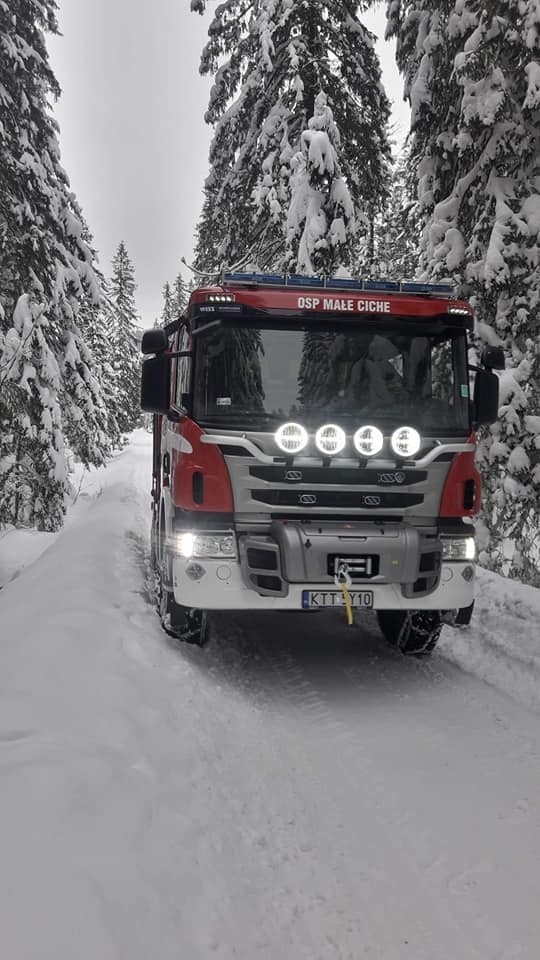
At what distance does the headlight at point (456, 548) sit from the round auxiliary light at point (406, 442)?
80cm

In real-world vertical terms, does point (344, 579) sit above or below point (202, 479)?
below

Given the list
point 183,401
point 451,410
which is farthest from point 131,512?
point 451,410

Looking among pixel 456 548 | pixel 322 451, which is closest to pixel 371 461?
pixel 322 451

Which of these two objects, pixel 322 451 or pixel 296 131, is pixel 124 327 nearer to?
pixel 296 131

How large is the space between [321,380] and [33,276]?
918 cm

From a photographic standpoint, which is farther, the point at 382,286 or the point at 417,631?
the point at 417,631

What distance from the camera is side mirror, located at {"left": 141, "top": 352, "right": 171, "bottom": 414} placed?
19.3ft

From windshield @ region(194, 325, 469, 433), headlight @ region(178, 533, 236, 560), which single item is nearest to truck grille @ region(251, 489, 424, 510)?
headlight @ region(178, 533, 236, 560)

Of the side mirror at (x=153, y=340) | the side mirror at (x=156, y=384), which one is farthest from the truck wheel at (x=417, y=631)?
the side mirror at (x=153, y=340)

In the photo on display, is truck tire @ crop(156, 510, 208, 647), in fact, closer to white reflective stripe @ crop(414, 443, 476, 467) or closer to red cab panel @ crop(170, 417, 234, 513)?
red cab panel @ crop(170, 417, 234, 513)

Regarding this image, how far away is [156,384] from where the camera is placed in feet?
19.6

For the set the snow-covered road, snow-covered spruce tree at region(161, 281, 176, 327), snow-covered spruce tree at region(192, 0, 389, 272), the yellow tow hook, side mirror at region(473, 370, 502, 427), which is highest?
snow-covered spruce tree at region(161, 281, 176, 327)

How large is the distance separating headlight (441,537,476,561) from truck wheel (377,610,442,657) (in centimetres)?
61

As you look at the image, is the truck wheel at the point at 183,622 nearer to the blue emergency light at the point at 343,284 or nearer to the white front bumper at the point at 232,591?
the white front bumper at the point at 232,591
